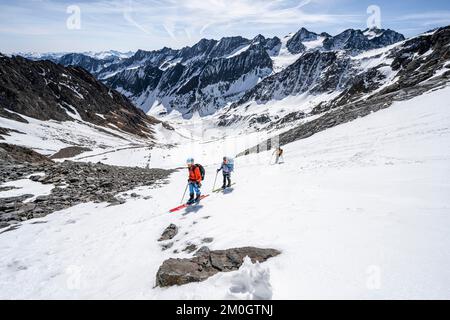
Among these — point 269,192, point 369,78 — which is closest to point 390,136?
point 269,192

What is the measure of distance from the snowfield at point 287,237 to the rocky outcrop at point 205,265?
0.86 ft

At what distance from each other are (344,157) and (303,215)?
38.1 ft

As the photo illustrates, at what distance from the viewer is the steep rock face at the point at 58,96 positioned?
3814 inches

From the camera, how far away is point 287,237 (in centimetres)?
757

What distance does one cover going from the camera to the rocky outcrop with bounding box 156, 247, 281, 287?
6262 millimetres

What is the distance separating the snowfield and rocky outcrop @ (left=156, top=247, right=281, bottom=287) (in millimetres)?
264

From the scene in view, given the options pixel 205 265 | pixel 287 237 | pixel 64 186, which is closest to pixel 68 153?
pixel 64 186

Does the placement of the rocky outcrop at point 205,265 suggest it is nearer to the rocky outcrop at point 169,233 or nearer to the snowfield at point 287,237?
the snowfield at point 287,237

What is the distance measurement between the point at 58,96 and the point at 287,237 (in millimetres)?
136245

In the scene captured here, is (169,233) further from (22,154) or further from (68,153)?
(68,153)

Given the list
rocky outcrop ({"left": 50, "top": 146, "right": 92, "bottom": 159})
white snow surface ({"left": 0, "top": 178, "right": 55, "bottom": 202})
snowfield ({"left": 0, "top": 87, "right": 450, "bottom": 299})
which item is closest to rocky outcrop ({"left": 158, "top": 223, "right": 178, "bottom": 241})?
snowfield ({"left": 0, "top": 87, "right": 450, "bottom": 299})

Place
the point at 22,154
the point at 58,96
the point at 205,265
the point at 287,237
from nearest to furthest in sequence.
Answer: the point at 205,265 → the point at 287,237 → the point at 22,154 → the point at 58,96

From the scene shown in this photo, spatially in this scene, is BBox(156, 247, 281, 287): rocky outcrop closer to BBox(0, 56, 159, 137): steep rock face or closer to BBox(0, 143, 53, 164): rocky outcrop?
BBox(0, 143, 53, 164): rocky outcrop

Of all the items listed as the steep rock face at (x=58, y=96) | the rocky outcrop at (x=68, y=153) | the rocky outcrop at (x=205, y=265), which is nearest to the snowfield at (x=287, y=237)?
the rocky outcrop at (x=205, y=265)
